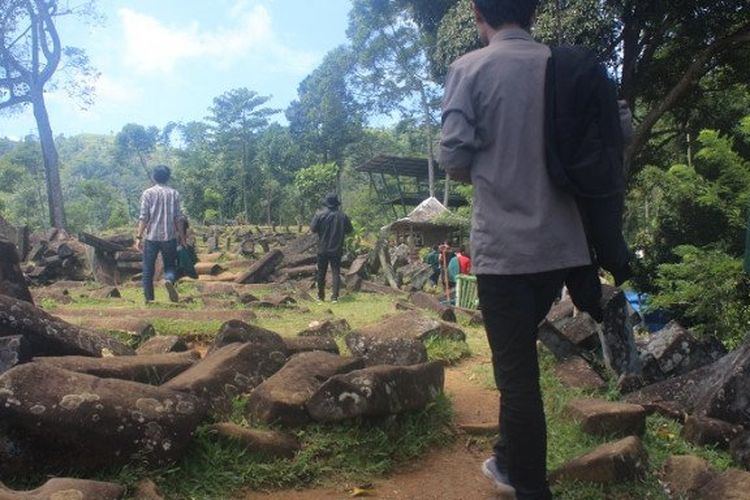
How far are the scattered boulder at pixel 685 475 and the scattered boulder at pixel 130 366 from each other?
100.0 inches

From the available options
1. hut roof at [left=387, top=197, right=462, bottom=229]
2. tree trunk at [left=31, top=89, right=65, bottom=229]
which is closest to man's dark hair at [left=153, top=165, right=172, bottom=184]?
hut roof at [left=387, top=197, right=462, bottom=229]

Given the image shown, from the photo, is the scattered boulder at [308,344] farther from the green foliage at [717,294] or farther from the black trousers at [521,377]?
the green foliage at [717,294]

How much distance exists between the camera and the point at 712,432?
346 centimetres

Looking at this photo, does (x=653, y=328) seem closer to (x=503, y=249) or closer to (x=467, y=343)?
(x=467, y=343)

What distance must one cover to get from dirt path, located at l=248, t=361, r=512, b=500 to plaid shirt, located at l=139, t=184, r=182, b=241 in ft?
18.2

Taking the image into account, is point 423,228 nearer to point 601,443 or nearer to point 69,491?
point 601,443

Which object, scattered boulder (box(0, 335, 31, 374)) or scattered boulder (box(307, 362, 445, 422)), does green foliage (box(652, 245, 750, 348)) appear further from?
scattered boulder (box(0, 335, 31, 374))

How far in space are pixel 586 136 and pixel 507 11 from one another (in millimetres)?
579

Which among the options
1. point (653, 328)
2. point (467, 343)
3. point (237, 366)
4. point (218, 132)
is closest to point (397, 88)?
point (218, 132)

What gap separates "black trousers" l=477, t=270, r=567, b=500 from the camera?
2.41 m

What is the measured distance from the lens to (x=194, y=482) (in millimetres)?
2857

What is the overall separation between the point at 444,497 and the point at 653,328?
798cm

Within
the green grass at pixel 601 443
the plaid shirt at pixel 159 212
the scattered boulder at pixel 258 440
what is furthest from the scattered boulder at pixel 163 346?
the plaid shirt at pixel 159 212

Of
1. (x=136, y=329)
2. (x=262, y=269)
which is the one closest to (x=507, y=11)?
(x=136, y=329)
